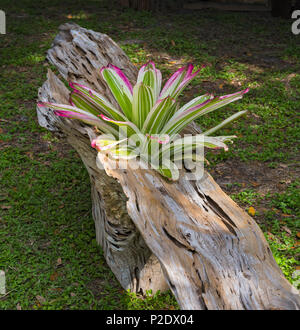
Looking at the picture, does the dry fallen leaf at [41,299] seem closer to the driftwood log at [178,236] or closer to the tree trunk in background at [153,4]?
the driftwood log at [178,236]

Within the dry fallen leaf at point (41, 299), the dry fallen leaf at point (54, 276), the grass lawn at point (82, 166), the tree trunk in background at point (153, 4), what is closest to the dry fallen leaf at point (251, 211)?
the grass lawn at point (82, 166)

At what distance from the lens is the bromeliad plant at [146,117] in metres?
2.24

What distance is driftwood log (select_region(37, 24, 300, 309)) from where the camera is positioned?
1.68m

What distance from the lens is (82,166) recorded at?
3.93 m

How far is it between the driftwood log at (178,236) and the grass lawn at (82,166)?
0.35 meters

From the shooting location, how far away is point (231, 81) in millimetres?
5480

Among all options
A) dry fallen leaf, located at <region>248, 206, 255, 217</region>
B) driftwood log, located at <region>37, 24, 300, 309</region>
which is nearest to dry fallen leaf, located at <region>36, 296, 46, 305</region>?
driftwood log, located at <region>37, 24, 300, 309</region>

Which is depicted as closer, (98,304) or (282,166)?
(98,304)

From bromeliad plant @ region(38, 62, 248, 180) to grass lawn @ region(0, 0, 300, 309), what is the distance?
39.9 inches

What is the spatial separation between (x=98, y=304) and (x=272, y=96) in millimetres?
3630

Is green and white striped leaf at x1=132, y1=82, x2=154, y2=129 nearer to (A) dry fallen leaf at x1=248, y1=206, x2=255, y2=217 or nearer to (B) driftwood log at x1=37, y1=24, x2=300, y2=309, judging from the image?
(B) driftwood log at x1=37, y1=24, x2=300, y2=309

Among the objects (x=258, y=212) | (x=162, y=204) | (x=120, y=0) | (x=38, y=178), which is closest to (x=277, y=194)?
(x=258, y=212)

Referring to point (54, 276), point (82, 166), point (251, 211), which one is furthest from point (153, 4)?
point (54, 276)

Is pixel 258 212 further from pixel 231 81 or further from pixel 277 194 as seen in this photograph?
pixel 231 81
